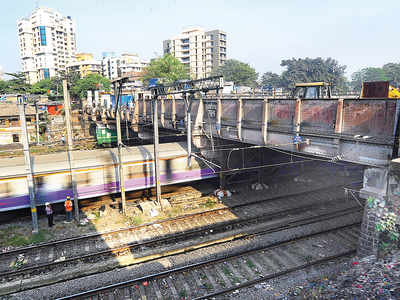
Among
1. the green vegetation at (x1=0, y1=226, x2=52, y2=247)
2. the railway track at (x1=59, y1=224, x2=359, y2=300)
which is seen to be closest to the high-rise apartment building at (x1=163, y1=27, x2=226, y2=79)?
the green vegetation at (x1=0, y1=226, x2=52, y2=247)

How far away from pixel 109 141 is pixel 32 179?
1096 inches

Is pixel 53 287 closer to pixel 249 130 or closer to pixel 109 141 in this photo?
pixel 249 130

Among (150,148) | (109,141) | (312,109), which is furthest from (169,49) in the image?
(312,109)

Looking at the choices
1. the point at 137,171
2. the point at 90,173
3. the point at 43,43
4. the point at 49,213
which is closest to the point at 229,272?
the point at 137,171

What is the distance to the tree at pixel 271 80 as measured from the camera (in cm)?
10946

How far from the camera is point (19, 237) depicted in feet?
46.8

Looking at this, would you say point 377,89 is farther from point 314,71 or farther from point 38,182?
point 314,71

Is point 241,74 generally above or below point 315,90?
above

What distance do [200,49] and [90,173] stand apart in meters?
108

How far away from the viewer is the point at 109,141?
42.2 metres

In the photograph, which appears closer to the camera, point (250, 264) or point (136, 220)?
point (250, 264)

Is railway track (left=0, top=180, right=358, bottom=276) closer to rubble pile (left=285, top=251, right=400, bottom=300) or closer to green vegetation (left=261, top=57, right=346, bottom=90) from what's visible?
rubble pile (left=285, top=251, right=400, bottom=300)

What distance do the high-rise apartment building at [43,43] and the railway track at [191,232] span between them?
160 metres

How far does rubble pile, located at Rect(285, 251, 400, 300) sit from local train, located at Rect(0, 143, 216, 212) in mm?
11349
